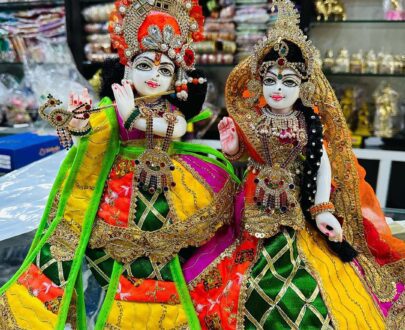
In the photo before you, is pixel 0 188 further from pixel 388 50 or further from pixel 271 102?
pixel 388 50

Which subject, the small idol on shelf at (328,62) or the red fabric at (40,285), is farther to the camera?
the small idol on shelf at (328,62)

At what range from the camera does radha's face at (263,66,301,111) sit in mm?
833

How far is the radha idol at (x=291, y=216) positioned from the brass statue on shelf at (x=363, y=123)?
1.56 meters

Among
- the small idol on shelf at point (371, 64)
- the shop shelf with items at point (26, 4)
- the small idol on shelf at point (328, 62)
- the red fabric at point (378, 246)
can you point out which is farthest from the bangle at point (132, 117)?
the shop shelf with items at point (26, 4)

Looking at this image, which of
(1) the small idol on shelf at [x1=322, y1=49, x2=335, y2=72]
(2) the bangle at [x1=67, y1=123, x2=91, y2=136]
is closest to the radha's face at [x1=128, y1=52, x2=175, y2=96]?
(2) the bangle at [x1=67, y1=123, x2=91, y2=136]

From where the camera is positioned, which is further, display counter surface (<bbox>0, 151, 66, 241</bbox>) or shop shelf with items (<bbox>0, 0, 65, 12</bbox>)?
A: shop shelf with items (<bbox>0, 0, 65, 12</bbox>)

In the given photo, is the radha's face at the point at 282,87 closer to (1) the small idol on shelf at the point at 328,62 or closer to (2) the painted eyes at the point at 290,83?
(2) the painted eyes at the point at 290,83

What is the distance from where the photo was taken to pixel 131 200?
0.87m

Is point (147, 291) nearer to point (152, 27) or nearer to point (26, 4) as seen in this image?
point (152, 27)

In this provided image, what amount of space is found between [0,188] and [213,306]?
0.98 meters

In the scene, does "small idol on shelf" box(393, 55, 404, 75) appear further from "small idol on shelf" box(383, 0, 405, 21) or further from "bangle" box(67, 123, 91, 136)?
"bangle" box(67, 123, 91, 136)

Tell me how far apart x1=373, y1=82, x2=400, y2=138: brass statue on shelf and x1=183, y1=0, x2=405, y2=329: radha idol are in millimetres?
1568

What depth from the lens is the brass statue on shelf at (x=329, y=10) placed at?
2.24 metres

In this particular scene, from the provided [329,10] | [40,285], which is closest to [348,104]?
[329,10]
